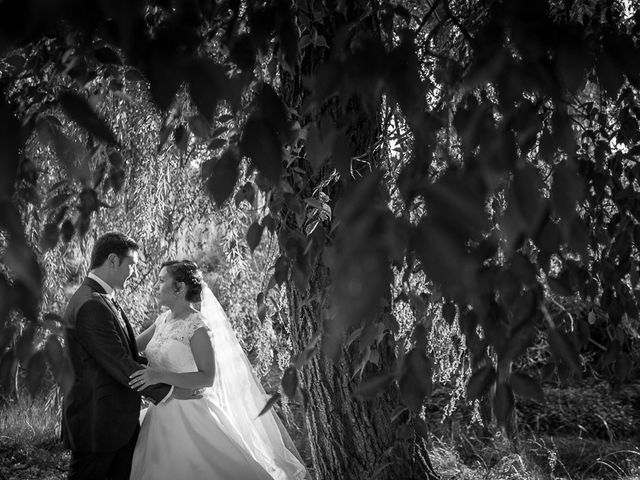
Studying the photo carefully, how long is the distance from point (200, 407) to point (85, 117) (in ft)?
11.2

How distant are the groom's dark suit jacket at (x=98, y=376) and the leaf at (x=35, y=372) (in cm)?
258

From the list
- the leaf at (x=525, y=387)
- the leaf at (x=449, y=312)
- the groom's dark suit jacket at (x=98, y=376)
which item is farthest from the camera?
the groom's dark suit jacket at (x=98, y=376)

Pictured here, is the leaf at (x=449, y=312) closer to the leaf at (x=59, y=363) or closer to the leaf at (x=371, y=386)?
the leaf at (x=371, y=386)

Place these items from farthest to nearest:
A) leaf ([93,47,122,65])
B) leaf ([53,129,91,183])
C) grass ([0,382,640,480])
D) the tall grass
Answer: the tall grass < grass ([0,382,640,480]) < leaf ([93,47,122,65]) < leaf ([53,129,91,183])

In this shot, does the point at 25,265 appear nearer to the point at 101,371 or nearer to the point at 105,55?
the point at 105,55

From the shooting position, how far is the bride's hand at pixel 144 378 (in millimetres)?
3367

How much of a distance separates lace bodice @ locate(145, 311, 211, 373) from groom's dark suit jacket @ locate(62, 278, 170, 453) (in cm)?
43

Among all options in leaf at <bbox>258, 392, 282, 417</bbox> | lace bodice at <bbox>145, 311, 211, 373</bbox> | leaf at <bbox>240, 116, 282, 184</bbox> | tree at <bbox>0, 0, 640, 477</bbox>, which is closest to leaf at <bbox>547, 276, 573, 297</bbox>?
tree at <bbox>0, 0, 640, 477</bbox>

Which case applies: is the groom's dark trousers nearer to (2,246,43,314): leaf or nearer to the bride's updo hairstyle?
the bride's updo hairstyle

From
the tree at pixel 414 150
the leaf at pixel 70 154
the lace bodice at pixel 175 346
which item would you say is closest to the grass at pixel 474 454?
the lace bodice at pixel 175 346

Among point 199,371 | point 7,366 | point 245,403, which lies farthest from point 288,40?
point 245,403

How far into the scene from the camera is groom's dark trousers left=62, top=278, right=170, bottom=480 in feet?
10.8

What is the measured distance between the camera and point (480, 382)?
0.91 metres

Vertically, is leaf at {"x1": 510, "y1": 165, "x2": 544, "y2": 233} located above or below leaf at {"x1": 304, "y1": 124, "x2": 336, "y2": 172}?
below
